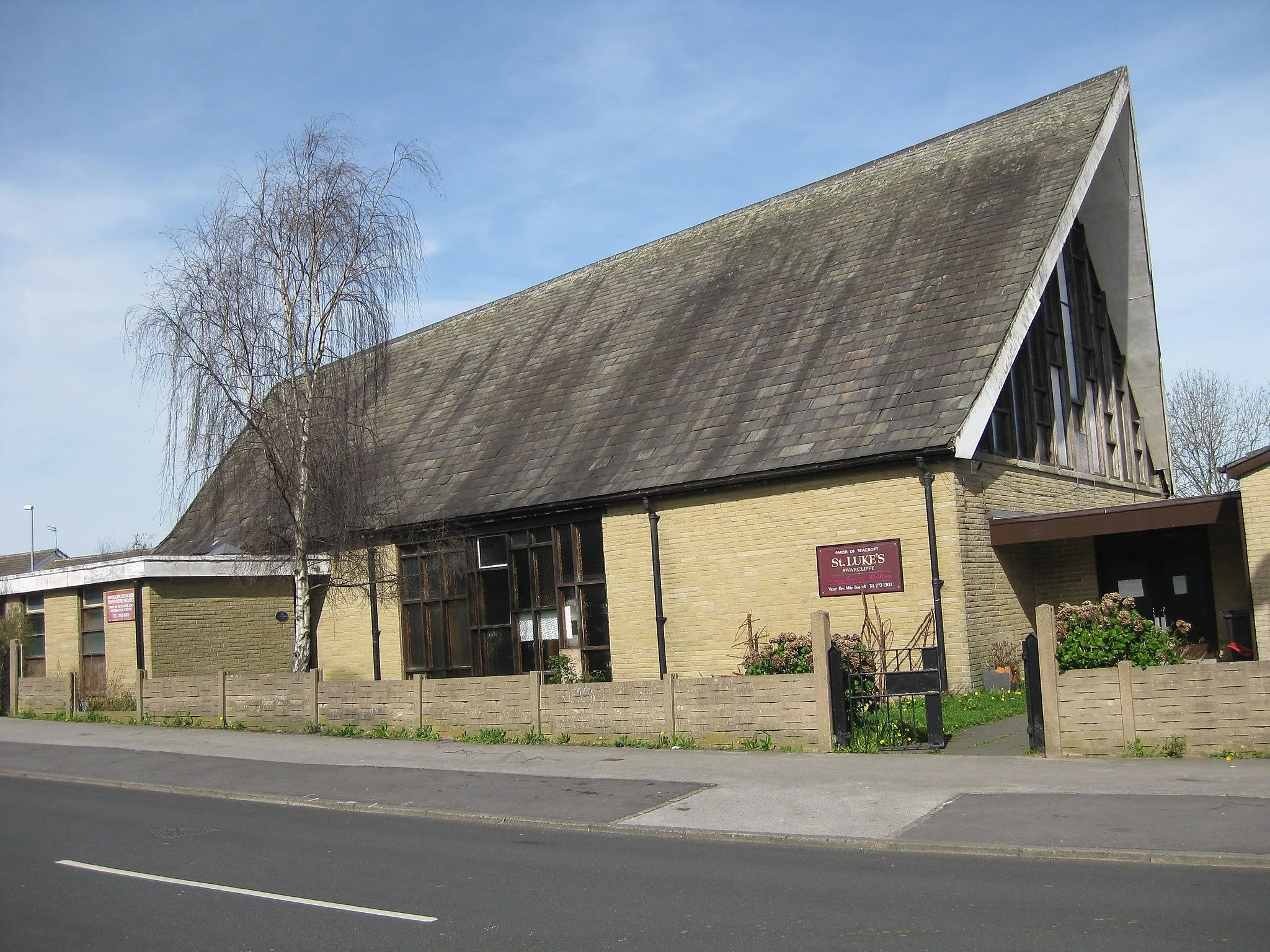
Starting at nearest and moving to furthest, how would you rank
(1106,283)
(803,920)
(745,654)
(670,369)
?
(803,920), (745,654), (670,369), (1106,283)

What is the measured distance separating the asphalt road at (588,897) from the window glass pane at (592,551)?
1147cm

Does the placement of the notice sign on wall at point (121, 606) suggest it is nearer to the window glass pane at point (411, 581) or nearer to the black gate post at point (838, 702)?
the window glass pane at point (411, 581)

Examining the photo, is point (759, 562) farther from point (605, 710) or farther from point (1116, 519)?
point (1116, 519)

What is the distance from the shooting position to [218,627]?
2486 cm

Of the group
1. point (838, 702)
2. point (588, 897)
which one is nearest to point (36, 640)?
point (838, 702)

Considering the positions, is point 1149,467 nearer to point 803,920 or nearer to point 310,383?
point 310,383

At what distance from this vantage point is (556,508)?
22.5 metres

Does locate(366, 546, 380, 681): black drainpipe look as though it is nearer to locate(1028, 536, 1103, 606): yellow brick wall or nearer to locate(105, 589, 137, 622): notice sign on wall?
locate(105, 589, 137, 622): notice sign on wall

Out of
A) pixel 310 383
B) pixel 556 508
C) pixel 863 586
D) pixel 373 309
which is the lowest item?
pixel 863 586

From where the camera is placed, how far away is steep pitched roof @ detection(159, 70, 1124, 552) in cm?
1966

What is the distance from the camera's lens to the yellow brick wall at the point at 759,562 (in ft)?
60.2

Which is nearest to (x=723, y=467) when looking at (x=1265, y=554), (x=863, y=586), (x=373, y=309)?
(x=863, y=586)

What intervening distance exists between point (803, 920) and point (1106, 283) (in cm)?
2221

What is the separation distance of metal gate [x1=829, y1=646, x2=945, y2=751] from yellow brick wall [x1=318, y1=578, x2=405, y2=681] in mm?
13374
